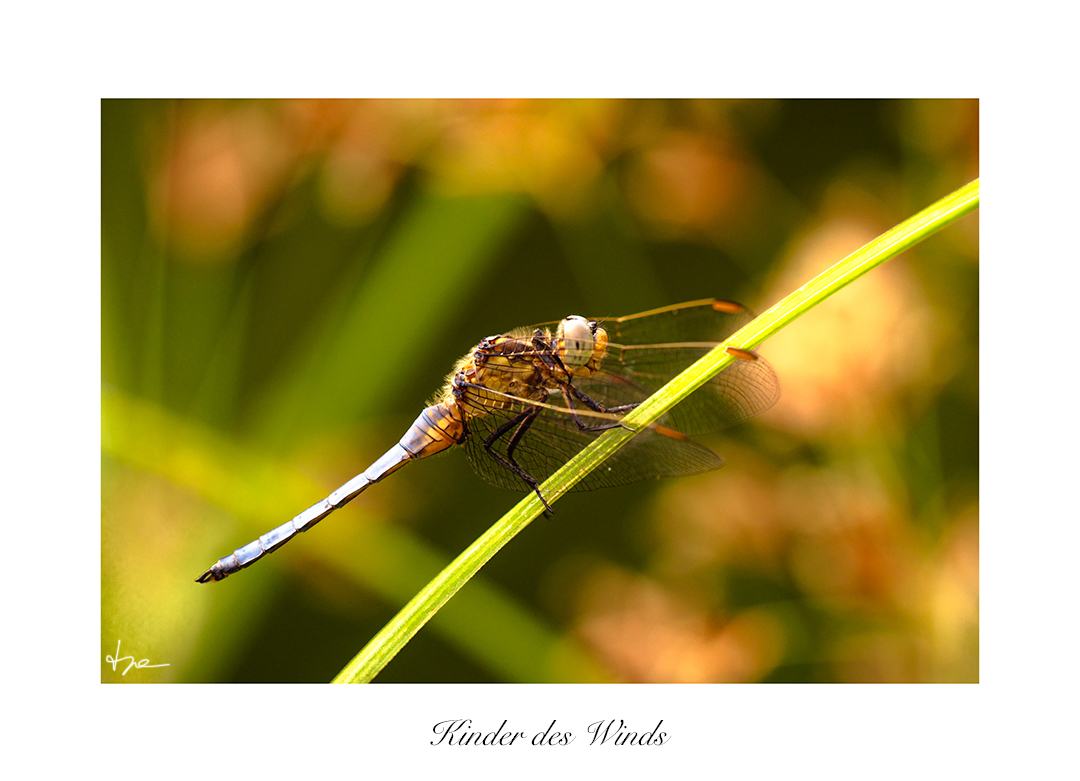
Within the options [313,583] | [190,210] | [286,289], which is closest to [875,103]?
→ [286,289]

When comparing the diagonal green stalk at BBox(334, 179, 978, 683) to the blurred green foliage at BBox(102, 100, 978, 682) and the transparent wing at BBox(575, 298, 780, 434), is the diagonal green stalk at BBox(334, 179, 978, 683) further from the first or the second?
the blurred green foliage at BBox(102, 100, 978, 682)

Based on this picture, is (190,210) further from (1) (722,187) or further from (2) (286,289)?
(1) (722,187)

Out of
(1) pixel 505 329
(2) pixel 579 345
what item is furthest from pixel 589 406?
(1) pixel 505 329
